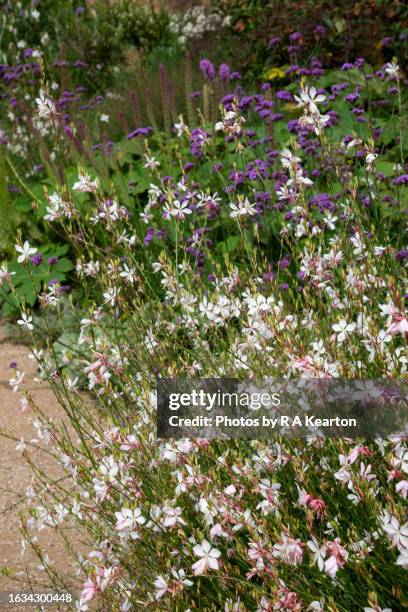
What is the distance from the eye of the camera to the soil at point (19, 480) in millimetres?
3236

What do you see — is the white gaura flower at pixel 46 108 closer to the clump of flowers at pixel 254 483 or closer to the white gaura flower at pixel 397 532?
the clump of flowers at pixel 254 483

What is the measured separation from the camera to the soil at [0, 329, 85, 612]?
3236 millimetres

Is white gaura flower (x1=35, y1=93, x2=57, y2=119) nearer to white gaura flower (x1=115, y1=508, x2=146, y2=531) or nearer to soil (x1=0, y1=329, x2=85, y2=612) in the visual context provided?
soil (x1=0, y1=329, x2=85, y2=612)

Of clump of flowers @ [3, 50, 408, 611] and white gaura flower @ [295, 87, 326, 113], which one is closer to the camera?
clump of flowers @ [3, 50, 408, 611]

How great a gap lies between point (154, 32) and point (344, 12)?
4.10m

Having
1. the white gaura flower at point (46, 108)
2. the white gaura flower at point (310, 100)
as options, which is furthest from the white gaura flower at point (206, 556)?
the white gaura flower at point (46, 108)

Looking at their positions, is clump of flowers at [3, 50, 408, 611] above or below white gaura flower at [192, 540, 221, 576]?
above

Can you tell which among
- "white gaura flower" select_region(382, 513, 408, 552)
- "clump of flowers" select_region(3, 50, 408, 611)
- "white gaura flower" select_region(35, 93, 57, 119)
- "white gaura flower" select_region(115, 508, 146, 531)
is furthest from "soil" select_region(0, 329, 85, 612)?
"white gaura flower" select_region(382, 513, 408, 552)

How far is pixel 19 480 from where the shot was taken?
3.98 metres

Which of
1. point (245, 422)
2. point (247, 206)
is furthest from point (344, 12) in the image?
point (245, 422)

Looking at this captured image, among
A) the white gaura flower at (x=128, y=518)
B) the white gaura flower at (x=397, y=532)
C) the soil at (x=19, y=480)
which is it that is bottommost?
the white gaura flower at (x=397, y=532)

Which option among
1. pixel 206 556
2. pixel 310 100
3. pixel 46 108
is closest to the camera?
pixel 206 556

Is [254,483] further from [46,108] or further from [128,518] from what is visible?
[46,108]

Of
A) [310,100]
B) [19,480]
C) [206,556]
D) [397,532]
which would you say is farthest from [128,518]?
[19,480]
